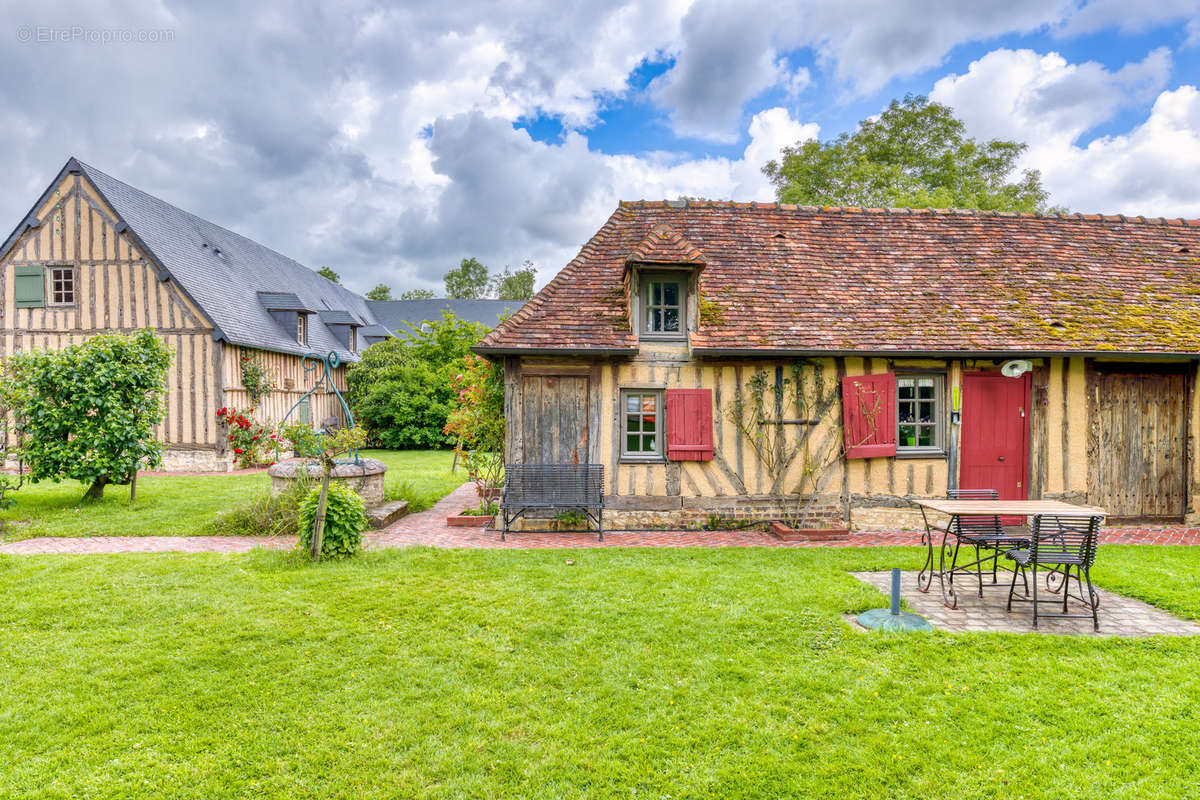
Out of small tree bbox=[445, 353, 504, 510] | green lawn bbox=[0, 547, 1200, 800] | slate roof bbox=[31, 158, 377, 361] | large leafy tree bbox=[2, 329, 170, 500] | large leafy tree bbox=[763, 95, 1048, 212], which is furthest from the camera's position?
large leafy tree bbox=[763, 95, 1048, 212]

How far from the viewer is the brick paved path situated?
7695 mm

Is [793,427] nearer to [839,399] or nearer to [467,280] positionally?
[839,399]

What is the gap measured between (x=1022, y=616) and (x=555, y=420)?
6096mm

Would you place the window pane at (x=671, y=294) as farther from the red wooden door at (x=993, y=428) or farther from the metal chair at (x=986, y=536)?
the metal chair at (x=986, y=536)

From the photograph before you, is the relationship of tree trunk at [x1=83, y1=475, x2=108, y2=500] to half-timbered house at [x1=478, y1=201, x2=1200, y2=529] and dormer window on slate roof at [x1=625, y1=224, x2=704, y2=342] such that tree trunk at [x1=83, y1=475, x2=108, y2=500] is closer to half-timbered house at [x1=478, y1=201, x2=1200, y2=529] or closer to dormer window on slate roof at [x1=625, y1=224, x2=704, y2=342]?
half-timbered house at [x1=478, y1=201, x2=1200, y2=529]

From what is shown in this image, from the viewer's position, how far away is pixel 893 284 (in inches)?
394

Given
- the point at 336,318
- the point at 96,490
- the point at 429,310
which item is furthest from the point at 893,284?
the point at 429,310

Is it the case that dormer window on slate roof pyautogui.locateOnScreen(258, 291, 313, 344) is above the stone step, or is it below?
above

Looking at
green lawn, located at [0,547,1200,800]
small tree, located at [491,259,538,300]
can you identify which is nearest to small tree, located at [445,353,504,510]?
green lawn, located at [0,547,1200,800]

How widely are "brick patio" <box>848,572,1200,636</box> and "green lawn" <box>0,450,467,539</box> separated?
8203mm

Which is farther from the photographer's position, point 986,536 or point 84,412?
point 84,412

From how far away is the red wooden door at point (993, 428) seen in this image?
9133 mm

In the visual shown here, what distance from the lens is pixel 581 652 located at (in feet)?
14.6

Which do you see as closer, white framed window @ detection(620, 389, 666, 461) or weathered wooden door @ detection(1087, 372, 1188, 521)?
white framed window @ detection(620, 389, 666, 461)
